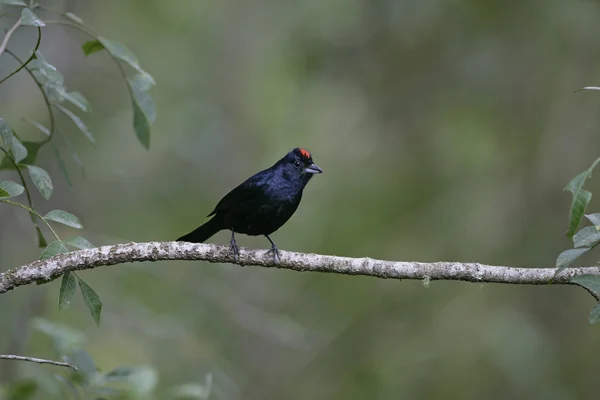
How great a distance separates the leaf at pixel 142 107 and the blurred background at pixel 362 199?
5.85 feet

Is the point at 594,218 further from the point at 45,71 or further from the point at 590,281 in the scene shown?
the point at 45,71

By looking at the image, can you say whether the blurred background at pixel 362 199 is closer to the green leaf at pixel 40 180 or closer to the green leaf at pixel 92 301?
the green leaf at pixel 40 180

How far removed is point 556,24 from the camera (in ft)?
21.1

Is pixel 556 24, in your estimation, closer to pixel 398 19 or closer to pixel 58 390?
pixel 398 19

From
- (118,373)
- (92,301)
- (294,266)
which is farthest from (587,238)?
(118,373)

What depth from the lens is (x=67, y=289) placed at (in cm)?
251

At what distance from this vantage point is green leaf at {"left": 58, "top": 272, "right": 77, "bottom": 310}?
A: 246 centimetres

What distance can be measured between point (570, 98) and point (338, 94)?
98.2 inches

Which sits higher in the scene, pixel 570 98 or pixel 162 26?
pixel 162 26

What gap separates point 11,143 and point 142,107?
26.0 inches

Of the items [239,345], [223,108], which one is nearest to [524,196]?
[239,345]

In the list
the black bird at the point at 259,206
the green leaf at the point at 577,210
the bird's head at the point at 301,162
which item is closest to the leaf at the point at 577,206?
the green leaf at the point at 577,210

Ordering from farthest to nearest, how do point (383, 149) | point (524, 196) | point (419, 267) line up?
point (383, 149) → point (524, 196) → point (419, 267)

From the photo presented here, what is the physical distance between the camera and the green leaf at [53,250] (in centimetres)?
243
